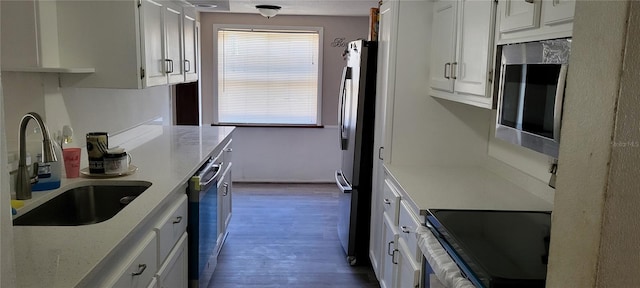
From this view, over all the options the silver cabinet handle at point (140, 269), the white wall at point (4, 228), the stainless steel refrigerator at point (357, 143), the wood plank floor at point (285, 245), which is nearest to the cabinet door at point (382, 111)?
the stainless steel refrigerator at point (357, 143)

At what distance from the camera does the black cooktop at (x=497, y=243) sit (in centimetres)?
139

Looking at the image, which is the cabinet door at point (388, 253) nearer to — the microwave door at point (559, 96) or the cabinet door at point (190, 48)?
the microwave door at point (559, 96)

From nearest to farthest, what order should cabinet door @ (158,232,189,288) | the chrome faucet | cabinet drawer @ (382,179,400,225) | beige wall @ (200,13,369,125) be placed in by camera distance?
the chrome faucet, cabinet door @ (158,232,189,288), cabinet drawer @ (382,179,400,225), beige wall @ (200,13,369,125)

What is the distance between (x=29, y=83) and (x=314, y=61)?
13.1ft

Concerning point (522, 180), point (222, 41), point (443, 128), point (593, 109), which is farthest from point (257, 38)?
point (593, 109)

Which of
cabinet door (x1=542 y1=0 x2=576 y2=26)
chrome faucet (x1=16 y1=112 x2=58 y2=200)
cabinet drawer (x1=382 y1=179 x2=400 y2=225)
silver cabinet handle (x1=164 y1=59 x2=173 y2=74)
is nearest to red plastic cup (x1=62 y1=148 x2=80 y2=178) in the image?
chrome faucet (x1=16 y1=112 x2=58 y2=200)

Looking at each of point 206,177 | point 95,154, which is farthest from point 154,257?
point 206,177

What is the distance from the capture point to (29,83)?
7.45ft

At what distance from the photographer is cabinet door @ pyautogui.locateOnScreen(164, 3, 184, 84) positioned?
3.18m

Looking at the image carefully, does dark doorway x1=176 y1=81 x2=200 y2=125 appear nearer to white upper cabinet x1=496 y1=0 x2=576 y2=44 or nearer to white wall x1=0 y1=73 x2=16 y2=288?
white upper cabinet x1=496 y1=0 x2=576 y2=44

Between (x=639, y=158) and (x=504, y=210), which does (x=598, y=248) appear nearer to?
(x=639, y=158)

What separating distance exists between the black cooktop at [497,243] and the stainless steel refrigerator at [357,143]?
1.43 metres

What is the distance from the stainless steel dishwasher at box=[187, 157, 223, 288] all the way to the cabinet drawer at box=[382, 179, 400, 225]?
1050 mm

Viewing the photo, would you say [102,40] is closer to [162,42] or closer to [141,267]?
[162,42]
